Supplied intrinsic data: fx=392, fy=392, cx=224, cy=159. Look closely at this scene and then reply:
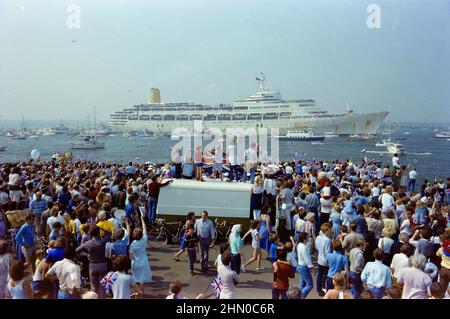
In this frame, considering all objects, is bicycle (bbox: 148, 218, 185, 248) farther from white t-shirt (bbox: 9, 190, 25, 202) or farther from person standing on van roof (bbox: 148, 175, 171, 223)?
white t-shirt (bbox: 9, 190, 25, 202)

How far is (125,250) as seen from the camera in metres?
5.18

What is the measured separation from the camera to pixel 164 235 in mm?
8023

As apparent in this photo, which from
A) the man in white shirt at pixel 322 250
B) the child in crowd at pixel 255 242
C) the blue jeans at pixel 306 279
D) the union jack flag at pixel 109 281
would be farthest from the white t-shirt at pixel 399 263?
the union jack flag at pixel 109 281

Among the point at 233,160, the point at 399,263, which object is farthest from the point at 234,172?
the point at 399,263

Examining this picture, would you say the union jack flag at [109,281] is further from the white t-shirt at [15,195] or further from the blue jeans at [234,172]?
the blue jeans at [234,172]

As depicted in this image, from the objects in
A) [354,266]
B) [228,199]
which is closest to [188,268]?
[228,199]

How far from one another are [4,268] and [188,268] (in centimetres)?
284

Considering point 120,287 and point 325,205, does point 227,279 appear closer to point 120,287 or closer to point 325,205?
point 120,287

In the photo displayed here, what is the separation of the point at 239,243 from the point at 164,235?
9.11ft

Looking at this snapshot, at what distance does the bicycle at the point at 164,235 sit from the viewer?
7512 mm

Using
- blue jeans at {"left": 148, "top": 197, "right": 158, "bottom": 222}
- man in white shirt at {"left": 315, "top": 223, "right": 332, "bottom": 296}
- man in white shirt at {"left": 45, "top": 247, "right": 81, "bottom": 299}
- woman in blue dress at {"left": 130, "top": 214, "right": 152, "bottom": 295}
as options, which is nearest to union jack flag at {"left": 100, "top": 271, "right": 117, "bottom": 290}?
man in white shirt at {"left": 45, "top": 247, "right": 81, "bottom": 299}

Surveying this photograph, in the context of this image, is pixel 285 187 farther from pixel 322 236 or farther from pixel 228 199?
pixel 322 236

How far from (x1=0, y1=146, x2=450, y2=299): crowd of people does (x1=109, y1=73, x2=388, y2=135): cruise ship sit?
87.6m

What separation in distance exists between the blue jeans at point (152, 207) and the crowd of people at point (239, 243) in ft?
0.09
